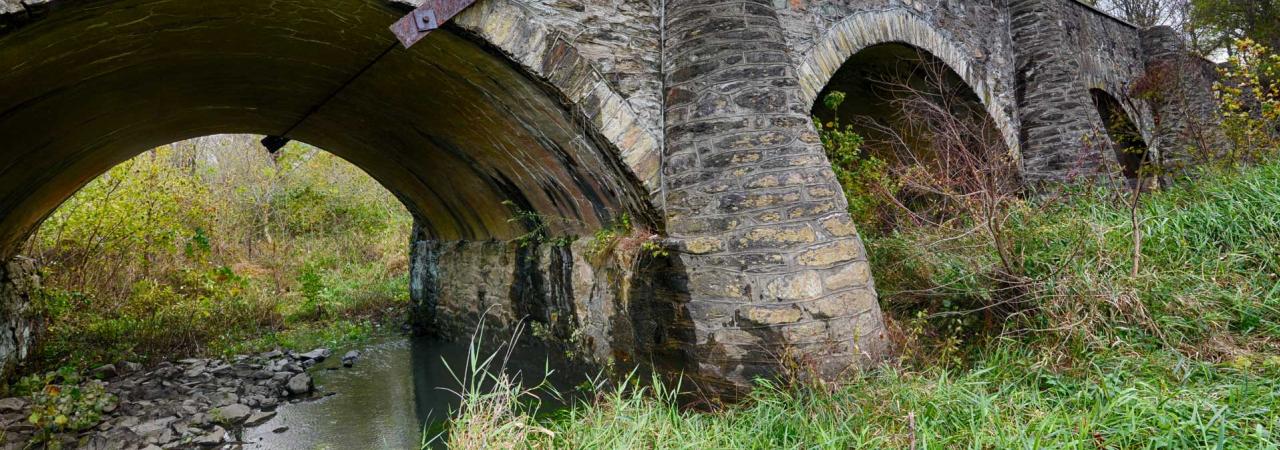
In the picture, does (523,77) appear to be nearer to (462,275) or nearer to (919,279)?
(919,279)

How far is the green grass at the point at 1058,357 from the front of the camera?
2.66 meters

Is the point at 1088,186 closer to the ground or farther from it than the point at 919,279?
farther from it

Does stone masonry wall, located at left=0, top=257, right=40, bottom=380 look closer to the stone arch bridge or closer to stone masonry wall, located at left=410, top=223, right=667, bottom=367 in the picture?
the stone arch bridge

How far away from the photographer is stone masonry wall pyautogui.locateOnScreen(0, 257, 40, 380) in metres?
5.80

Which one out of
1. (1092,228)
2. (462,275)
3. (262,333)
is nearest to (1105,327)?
(1092,228)

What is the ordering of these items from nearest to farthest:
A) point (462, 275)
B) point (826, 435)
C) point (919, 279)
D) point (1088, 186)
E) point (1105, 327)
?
point (826, 435) → point (1105, 327) → point (919, 279) → point (1088, 186) → point (462, 275)

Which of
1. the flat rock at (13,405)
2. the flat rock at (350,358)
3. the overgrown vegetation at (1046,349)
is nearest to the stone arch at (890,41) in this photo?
the overgrown vegetation at (1046,349)

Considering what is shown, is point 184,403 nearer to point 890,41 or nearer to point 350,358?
point 350,358

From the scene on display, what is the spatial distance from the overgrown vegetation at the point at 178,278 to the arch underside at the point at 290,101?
1.08 meters

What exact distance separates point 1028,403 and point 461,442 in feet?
8.11

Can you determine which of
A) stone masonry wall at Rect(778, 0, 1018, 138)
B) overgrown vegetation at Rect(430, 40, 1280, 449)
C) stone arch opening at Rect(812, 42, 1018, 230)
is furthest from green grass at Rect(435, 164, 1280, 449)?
stone masonry wall at Rect(778, 0, 1018, 138)

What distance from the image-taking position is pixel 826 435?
2869mm

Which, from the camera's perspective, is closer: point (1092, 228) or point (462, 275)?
point (1092, 228)

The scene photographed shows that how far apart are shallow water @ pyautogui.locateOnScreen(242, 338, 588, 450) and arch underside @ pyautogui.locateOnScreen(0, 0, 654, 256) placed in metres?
1.30
